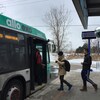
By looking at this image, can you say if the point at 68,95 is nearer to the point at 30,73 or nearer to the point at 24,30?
the point at 30,73

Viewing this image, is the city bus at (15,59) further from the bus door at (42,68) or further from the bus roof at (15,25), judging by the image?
the bus door at (42,68)

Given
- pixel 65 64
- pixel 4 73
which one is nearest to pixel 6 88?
pixel 4 73

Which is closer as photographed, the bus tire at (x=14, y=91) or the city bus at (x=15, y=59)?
the city bus at (x=15, y=59)

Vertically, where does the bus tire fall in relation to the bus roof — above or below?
below

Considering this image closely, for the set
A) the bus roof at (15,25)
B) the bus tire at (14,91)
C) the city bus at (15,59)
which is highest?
the bus roof at (15,25)

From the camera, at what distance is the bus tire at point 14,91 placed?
287 inches

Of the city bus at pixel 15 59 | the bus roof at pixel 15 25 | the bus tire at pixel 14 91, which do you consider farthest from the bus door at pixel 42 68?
the bus tire at pixel 14 91

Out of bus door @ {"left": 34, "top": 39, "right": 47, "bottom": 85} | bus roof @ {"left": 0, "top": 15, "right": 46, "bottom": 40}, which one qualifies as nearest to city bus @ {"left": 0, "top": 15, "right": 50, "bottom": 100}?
bus roof @ {"left": 0, "top": 15, "right": 46, "bottom": 40}

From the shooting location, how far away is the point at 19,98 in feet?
26.4

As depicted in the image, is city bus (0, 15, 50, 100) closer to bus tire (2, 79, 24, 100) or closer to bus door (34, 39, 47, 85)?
bus tire (2, 79, 24, 100)

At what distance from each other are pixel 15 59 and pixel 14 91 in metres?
0.92

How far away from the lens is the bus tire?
7.29 m

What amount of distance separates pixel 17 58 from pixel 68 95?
284cm

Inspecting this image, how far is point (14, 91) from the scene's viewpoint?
7.68m
